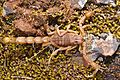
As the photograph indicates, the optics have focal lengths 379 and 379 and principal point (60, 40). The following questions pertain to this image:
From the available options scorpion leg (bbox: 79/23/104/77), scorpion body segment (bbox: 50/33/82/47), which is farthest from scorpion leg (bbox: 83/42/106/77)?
scorpion body segment (bbox: 50/33/82/47)

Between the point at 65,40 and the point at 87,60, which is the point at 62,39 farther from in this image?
the point at 87,60

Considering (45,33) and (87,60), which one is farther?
(45,33)

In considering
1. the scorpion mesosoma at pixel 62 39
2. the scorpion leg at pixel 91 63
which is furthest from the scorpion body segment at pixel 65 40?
the scorpion leg at pixel 91 63

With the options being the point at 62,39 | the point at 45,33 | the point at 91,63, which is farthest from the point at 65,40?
the point at 91,63

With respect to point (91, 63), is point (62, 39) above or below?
above

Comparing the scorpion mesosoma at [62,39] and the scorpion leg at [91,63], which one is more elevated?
the scorpion mesosoma at [62,39]

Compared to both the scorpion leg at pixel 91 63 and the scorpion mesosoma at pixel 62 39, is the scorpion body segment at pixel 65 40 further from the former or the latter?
the scorpion leg at pixel 91 63

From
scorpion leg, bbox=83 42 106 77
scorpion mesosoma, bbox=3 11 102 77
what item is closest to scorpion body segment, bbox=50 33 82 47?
scorpion mesosoma, bbox=3 11 102 77

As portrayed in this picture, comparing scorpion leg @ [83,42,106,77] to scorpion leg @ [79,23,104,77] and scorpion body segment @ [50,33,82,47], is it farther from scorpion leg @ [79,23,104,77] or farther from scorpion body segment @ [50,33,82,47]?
scorpion body segment @ [50,33,82,47]

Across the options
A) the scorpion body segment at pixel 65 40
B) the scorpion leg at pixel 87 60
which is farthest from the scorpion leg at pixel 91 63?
the scorpion body segment at pixel 65 40

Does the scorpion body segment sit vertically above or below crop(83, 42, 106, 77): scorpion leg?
above

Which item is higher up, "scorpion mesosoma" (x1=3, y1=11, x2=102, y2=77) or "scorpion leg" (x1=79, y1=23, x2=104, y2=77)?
"scorpion mesosoma" (x1=3, y1=11, x2=102, y2=77)
